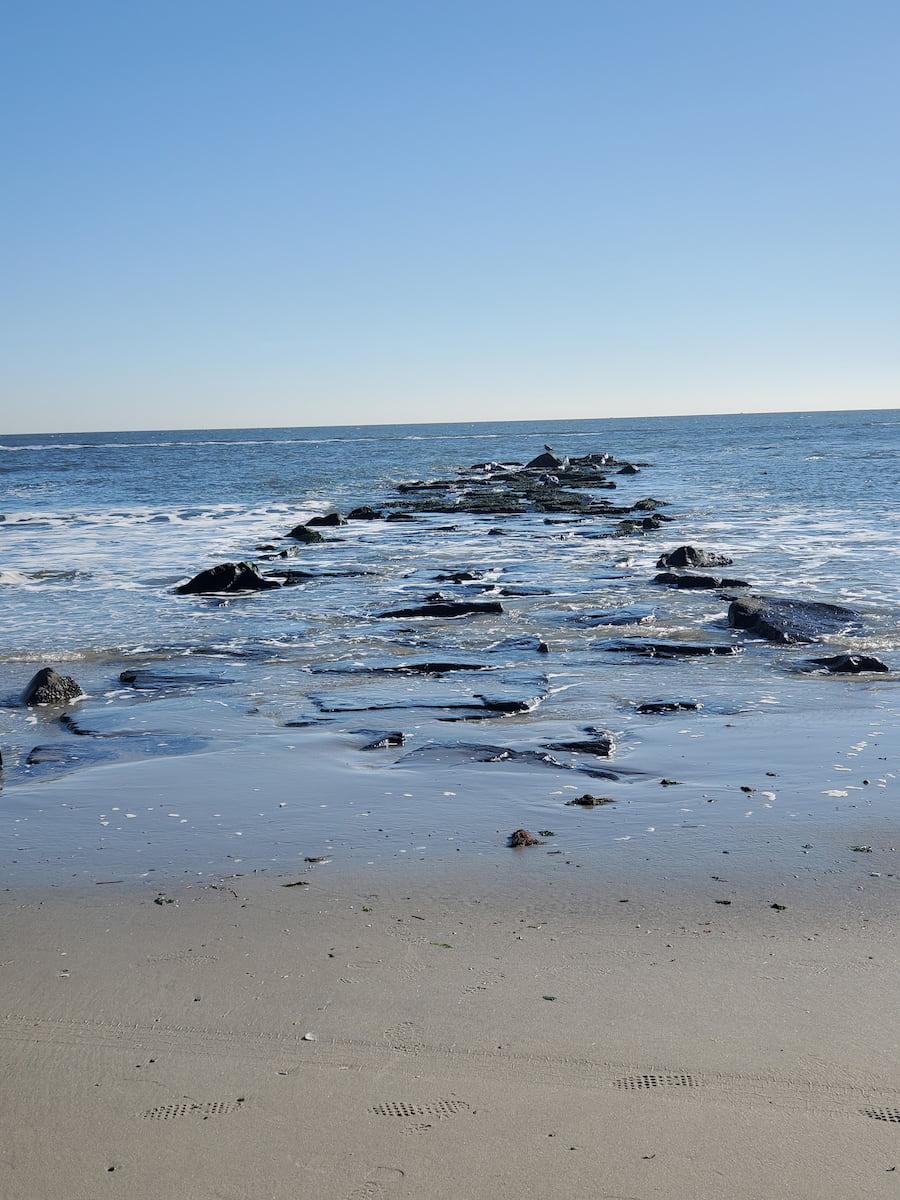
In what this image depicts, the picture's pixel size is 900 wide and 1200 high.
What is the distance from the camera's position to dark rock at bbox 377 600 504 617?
547 inches

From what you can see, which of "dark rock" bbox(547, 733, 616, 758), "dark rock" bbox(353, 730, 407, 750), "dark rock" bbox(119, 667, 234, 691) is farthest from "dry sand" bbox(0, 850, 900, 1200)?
"dark rock" bbox(119, 667, 234, 691)

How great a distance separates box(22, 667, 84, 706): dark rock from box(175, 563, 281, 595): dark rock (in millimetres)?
7141

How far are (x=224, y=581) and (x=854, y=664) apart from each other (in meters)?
9.94

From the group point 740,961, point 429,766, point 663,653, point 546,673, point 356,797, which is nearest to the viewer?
point 740,961

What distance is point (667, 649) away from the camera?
11.2 meters

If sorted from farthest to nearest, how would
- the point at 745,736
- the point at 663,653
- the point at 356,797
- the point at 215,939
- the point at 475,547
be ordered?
the point at 475,547
the point at 663,653
the point at 745,736
the point at 356,797
the point at 215,939

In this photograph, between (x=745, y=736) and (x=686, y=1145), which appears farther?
(x=745, y=736)

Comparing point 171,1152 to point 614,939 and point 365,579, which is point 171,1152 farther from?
point 365,579

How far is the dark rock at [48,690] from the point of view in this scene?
913 cm

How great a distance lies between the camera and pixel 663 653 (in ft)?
36.1

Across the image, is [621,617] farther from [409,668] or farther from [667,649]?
[409,668]

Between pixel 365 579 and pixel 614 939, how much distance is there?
46.3ft

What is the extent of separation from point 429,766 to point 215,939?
8.87ft

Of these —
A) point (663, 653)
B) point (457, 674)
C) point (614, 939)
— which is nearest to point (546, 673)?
point (457, 674)
